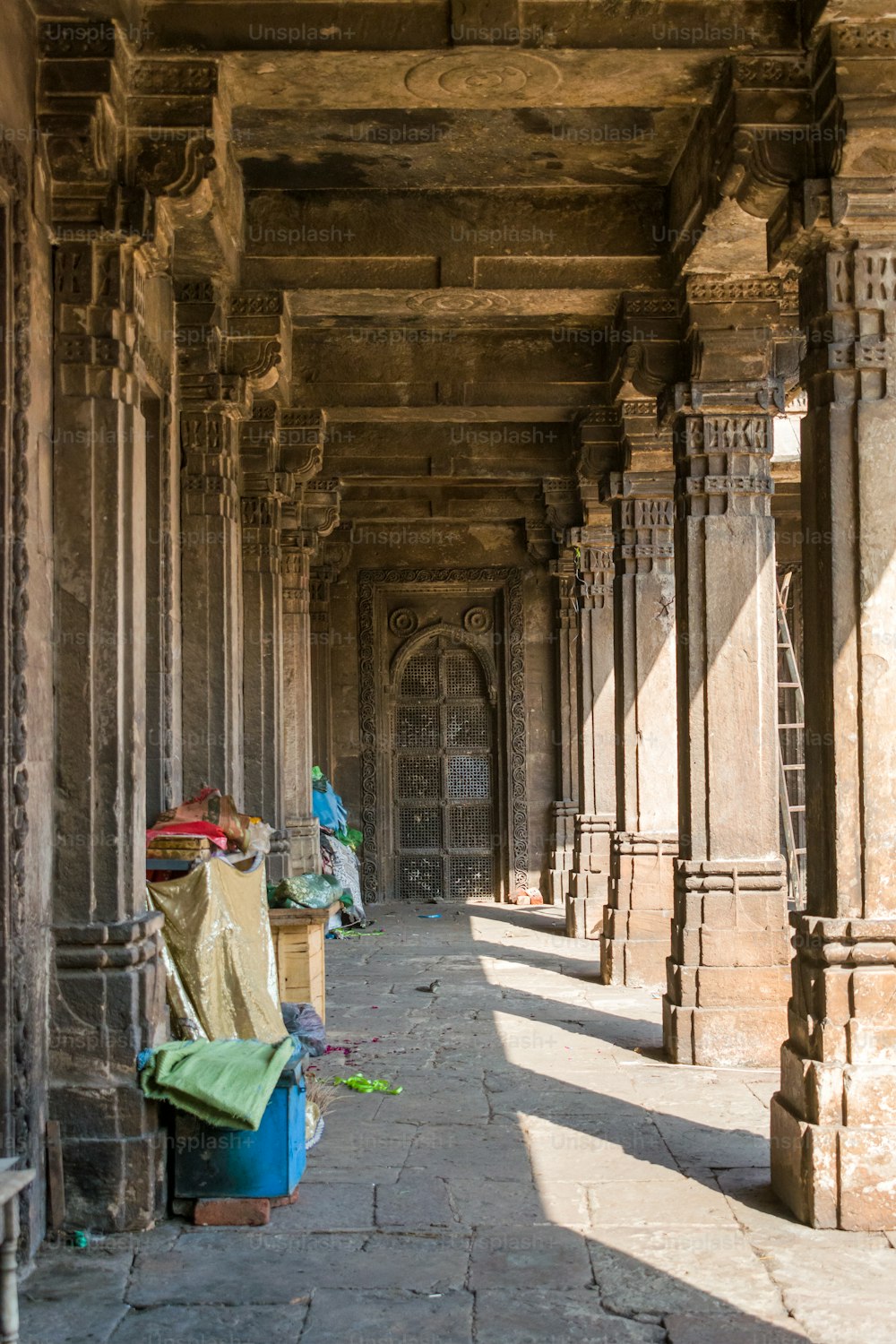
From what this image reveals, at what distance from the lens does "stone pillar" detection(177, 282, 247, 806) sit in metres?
8.02

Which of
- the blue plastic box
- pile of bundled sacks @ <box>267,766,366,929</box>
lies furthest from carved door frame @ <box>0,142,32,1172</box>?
pile of bundled sacks @ <box>267,766,366,929</box>

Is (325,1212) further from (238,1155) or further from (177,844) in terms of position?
(177,844)

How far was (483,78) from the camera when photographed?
19.7 feet

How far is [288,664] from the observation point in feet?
43.2

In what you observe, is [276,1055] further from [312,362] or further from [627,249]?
[312,362]

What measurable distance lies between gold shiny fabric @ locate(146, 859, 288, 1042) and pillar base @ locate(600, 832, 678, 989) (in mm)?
4531

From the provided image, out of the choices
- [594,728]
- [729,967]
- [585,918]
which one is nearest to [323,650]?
[594,728]

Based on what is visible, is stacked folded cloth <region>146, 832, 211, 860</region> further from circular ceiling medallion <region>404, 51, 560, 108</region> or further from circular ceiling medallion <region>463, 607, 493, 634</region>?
circular ceiling medallion <region>463, 607, 493, 634</region>

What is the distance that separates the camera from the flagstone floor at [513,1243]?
416cm

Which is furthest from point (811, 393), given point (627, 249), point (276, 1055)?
point (276, 1055)

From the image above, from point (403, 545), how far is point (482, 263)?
9034mm

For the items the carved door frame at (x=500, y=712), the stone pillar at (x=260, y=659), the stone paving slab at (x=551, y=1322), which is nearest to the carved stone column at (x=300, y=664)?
the stone pillar at (x=260, y=659)

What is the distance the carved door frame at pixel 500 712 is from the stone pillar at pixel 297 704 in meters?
3.78

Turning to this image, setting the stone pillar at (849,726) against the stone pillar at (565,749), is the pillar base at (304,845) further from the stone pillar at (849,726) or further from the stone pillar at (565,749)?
the stone pillar at (849,726)
